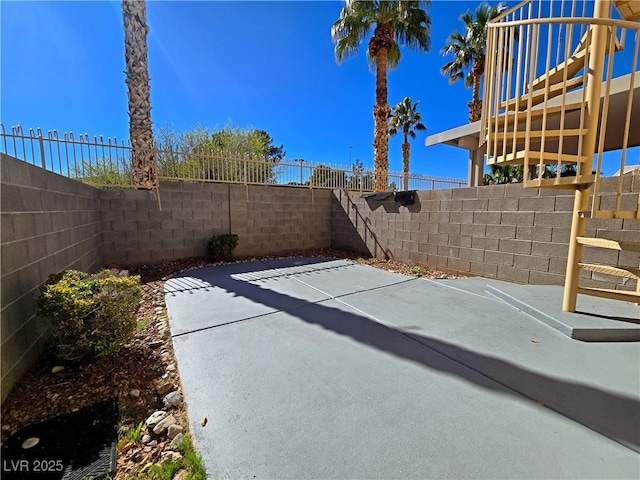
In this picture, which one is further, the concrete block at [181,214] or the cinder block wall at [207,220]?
the concrete block at [181,214]

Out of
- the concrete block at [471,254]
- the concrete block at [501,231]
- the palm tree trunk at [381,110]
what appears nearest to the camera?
the concrete block at [501,231]

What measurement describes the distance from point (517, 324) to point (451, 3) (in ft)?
33.0

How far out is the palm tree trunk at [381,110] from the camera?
7.11 metres

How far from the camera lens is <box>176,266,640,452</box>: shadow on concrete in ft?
4.50

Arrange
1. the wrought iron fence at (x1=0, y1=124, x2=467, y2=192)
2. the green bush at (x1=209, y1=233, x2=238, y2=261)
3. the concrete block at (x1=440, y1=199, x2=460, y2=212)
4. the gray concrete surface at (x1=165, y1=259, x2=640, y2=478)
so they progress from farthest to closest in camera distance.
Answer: the green bush at (x1=209, y1=233, x2=238, y2=261) → the concrete block at (x1=440, y1=199, x2=460, y2=212) → the wrought iron fence at (x1=0, y1=124, x2=467, y2=192) → the gray concrete surface at (x1=165, y1=259, x2=640, y2=478)

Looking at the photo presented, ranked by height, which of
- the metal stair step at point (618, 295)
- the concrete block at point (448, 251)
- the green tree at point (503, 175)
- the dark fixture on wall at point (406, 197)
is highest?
the green tree at point (503, 175)

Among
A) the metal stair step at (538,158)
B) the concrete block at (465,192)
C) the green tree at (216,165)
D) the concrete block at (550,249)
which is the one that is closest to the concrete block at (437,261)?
the concrete block at (465,192)

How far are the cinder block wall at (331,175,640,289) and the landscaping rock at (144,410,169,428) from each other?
4.29 metres

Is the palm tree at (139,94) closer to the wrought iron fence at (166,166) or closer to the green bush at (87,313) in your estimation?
the wrought iron fence at (166,166)

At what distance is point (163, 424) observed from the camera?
1436mm

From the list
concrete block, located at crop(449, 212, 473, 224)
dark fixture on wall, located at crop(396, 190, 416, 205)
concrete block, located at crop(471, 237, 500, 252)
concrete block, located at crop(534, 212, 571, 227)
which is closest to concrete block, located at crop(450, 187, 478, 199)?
concrete block, located at crop(449, 212, 473, 224)

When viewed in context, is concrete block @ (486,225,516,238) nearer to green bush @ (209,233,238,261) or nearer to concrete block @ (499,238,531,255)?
concrete block @ (499,238,531,255)

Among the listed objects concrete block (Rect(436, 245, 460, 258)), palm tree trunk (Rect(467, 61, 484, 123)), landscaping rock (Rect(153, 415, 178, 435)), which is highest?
palm tree trunk (Rect(467, 61, 484, 123))

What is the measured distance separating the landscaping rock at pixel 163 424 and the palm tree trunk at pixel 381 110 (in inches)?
282
